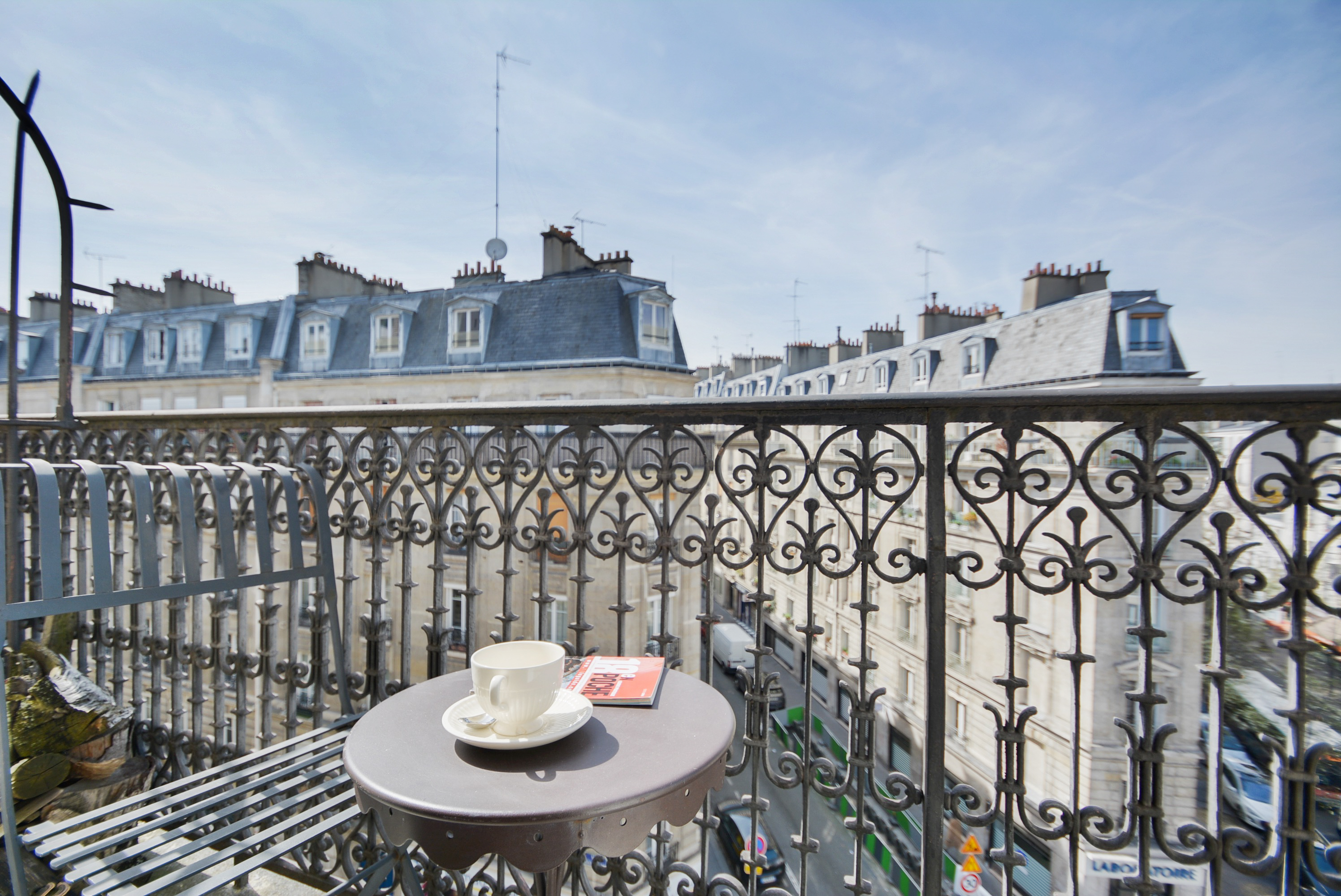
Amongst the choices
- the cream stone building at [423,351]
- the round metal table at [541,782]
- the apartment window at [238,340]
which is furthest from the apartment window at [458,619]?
the apartment window at [238,340]

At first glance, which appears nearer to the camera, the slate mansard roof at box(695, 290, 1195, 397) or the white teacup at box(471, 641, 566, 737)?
the white teacup at box(471, 641, 566, 737)

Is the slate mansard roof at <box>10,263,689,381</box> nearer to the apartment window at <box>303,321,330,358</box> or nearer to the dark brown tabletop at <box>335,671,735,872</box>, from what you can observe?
the apartment window at <box>303,321,330,358</box>

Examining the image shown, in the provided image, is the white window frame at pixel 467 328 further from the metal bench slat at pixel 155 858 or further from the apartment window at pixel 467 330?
the metal bench slat at pixel 155 858

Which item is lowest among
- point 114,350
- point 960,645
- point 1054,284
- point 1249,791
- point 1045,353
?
point 960,645

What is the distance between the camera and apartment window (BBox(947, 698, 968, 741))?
14180mm

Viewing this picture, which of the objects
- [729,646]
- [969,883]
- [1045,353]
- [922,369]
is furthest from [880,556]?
[729,646]

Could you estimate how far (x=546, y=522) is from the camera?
1.92m

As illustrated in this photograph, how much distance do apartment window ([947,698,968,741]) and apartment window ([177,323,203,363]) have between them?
22.9 m

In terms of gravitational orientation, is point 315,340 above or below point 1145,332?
above

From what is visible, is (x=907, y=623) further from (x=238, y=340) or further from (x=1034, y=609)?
(x=238, y=340)

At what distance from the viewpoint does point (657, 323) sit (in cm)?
1434

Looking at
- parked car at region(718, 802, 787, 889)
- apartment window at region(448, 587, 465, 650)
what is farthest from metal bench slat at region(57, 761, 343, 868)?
parked car at region(718, 802, 787, 889)

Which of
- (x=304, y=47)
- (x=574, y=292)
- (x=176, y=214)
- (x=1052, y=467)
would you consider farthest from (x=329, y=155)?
(x=1052, y=467)

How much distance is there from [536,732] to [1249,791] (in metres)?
6.56
